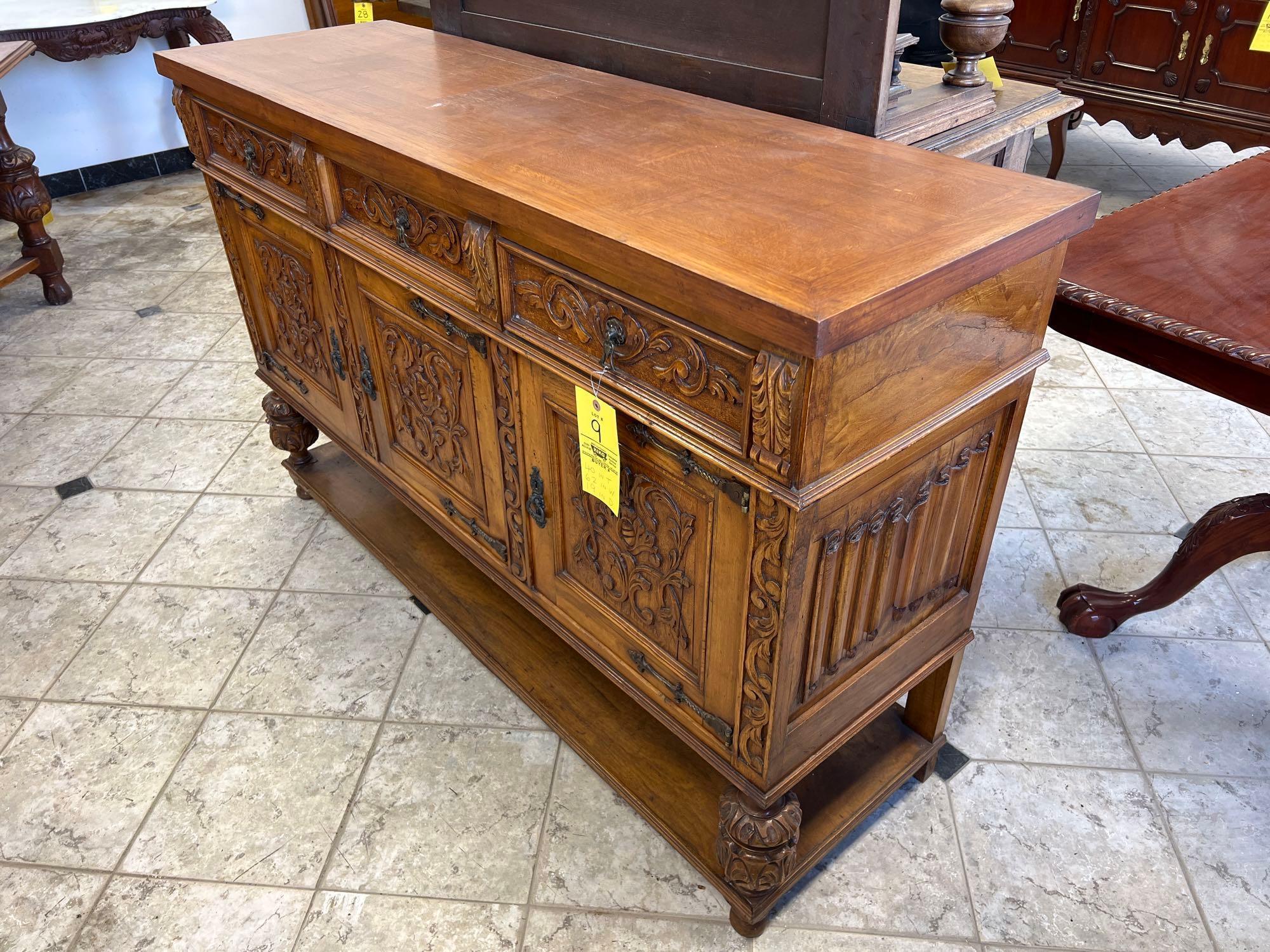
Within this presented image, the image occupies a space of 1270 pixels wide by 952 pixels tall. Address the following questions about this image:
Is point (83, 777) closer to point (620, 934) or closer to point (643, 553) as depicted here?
point (620, 934)

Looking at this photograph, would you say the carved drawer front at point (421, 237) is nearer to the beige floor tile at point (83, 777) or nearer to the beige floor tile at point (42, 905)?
the beige floor tile at point (83, 777)

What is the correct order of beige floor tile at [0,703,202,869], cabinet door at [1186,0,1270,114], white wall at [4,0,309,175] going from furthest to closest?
white wall at [4,0,309,175] < cabinet door at [1186,0,1270,114] < beige floor tile at [0,703,202,869]

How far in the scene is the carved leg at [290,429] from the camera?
2.48 m

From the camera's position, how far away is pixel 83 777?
1.86 m

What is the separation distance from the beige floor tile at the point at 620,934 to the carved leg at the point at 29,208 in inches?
133

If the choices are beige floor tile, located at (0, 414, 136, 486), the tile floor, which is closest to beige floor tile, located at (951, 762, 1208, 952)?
the tile floor

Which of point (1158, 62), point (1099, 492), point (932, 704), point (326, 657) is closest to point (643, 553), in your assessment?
point (932, 704)

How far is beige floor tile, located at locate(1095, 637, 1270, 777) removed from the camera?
73.4 inches

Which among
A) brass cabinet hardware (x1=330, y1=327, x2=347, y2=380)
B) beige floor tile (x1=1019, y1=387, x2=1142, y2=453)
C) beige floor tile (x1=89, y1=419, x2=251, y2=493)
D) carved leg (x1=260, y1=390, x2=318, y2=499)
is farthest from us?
beige floor tile (x1=1019, y1=387, x2=1142, y2=453)

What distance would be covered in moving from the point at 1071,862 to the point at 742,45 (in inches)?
61.4

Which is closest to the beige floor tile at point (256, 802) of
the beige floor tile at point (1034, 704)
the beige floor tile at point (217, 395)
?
the beige floor tile at point (1034, 704)

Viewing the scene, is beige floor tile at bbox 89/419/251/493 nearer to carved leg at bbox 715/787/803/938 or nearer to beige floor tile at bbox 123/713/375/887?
beige floor tile at bbox 123/713/375/887

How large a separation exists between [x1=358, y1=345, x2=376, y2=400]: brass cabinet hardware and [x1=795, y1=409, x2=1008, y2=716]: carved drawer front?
1102 millimetres

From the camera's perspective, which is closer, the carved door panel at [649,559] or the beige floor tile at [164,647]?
Answer: the carved door panel at [649,559]
